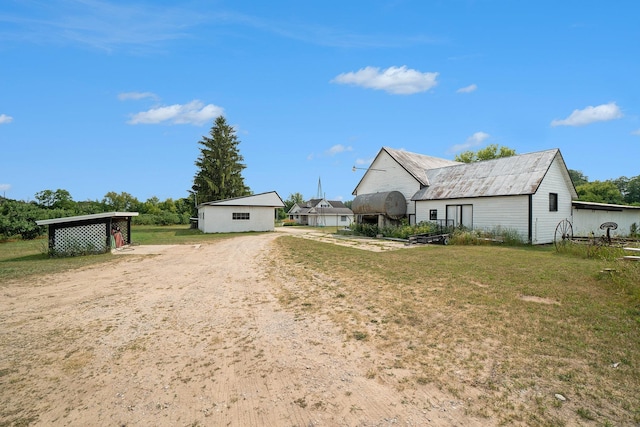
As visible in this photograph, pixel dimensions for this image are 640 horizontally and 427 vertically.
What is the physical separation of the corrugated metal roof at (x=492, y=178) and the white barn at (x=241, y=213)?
47.8ft

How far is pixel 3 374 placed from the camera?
392 cm

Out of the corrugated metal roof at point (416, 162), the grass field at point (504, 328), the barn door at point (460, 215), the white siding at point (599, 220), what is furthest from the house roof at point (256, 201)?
the white siding at point (599, 220)

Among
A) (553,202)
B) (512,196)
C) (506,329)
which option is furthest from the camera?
(553,202)

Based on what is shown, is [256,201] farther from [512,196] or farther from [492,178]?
[512,196]

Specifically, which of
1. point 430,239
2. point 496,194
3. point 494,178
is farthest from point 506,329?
point 494,178

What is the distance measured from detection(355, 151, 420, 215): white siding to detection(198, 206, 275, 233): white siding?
31.2ft

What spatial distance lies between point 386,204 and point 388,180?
4.14m

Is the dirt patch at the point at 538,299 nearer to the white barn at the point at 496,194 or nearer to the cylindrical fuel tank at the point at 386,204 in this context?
the white barn at the point at 496,194

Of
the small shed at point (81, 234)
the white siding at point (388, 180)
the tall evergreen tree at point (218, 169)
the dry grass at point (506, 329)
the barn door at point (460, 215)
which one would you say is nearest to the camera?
the dry grass at point (506, 329)

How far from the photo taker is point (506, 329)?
4.89m

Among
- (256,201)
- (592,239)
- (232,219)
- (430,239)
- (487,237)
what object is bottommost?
(430,239)

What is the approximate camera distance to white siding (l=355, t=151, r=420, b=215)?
25.1 metres

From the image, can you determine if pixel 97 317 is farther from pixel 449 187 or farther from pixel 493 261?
pixel 449 187

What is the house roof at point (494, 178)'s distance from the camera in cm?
1817
